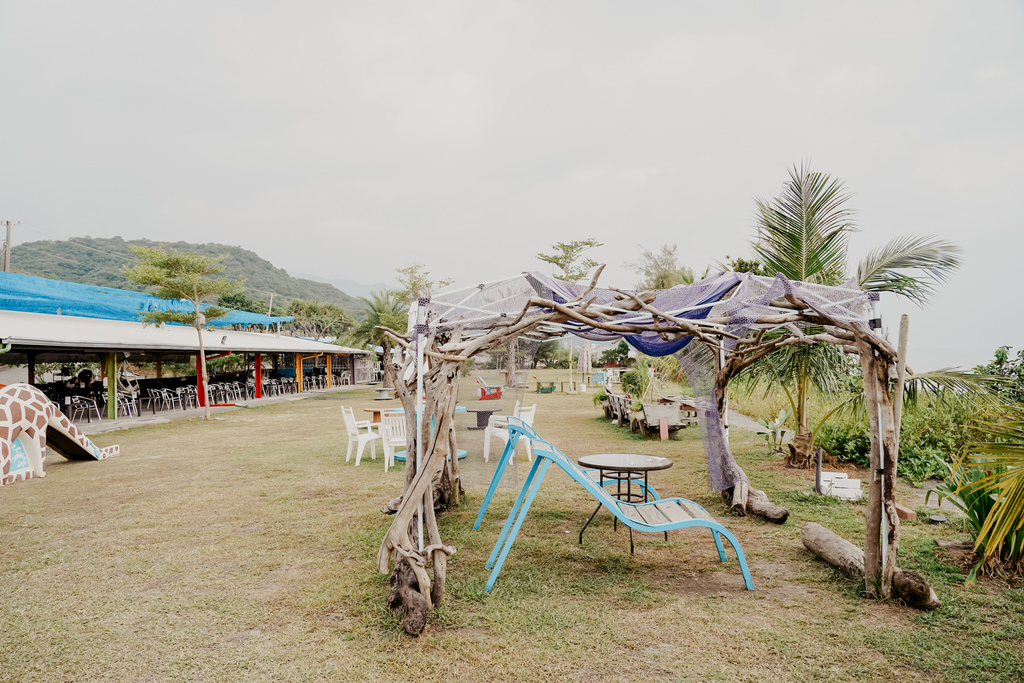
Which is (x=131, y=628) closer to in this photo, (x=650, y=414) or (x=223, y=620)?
(x=223, y=620)

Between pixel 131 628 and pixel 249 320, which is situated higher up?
pixel 249 320

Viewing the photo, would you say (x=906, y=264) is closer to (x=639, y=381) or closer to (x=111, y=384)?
(x=639, y=381)

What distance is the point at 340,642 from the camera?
3.19 meters

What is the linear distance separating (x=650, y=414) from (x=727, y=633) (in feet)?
25.8

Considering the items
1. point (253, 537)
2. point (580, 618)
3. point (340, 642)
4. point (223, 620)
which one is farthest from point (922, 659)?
point (253, 537)

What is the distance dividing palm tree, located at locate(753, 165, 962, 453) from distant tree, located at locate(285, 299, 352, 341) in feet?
161

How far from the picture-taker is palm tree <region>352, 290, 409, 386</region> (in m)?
25.0

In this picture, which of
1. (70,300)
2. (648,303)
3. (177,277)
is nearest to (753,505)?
(648,303)

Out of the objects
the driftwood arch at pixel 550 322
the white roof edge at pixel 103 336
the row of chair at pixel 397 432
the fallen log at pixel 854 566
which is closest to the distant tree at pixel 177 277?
the white roof edge at pixel 103 336

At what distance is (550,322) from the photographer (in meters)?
4.21

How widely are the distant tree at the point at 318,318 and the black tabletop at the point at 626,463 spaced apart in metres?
50.3

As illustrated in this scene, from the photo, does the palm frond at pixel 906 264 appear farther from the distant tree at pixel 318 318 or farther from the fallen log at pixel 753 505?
the distant tree at pixel 318 318

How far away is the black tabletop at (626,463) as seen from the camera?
4660mm

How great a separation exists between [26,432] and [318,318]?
155ft
